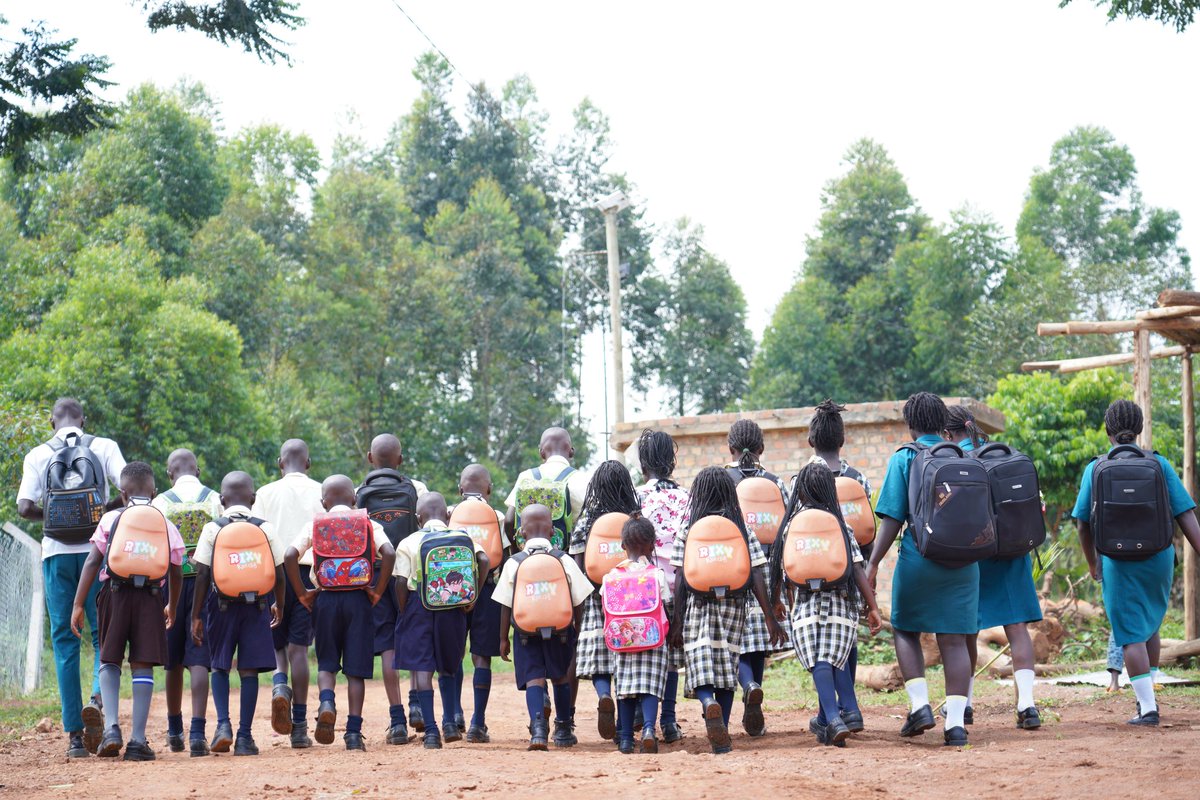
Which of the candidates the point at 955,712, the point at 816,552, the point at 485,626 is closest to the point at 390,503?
the point at 485,626

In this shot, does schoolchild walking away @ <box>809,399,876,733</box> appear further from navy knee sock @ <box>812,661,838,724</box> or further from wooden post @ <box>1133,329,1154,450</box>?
wooden post @ <box>1133,329,1154,450</box>

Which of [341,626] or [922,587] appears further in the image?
[341,626]

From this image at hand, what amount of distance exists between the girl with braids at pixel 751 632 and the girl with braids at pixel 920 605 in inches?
27.0

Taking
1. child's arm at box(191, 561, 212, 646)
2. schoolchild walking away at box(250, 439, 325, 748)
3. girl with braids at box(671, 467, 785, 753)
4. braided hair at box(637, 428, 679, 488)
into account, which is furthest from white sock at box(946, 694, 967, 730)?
child's arm at box(191, 561, 212, 646)

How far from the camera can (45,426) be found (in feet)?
45.4

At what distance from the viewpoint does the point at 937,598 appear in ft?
22.9

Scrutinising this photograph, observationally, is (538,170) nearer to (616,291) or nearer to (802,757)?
(616,291)

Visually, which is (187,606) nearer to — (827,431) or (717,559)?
(717,559)

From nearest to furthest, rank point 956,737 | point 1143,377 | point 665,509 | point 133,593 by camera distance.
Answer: point 956,737
point 133,593
point 665,509
point 1143,377

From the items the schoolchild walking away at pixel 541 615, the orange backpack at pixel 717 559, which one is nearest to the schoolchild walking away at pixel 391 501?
the schoolchild walking away at pixel 541 615

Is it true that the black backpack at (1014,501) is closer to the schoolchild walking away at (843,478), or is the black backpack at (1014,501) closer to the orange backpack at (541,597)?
the schoolchild walking away at (843,478)

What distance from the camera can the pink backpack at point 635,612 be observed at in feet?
23.4

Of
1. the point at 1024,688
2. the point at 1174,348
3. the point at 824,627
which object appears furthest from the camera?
the point at 1174,348

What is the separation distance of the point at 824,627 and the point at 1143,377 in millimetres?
5681
